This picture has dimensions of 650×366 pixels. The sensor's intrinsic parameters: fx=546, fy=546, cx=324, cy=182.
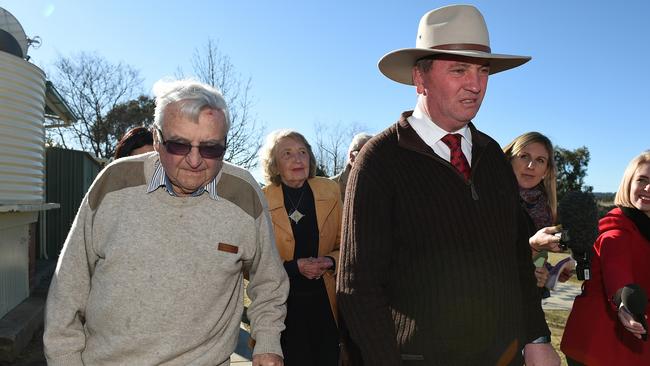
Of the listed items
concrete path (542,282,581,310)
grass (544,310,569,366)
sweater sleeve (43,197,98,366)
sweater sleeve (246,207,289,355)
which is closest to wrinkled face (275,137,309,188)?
sweater sleeve (246,207,289,355)

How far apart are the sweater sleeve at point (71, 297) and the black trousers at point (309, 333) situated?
193cm

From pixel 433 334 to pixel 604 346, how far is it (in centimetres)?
179

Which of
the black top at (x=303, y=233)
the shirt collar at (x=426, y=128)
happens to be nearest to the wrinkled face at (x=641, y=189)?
the shirt collar at (x=426, y=128)

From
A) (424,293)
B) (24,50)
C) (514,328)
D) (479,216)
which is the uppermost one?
(24,50)

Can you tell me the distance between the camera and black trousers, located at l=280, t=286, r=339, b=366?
3912mm

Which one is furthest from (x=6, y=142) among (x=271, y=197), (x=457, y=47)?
(x=457, y=47)

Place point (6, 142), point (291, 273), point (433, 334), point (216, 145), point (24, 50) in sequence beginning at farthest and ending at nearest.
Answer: point (24, 50)
point (6, 142)
point (291, 273)
point (216, 145)
point (433, 334)

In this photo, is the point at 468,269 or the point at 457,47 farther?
the point at 457,47

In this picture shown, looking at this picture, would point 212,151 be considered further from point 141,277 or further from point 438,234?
point 438,234

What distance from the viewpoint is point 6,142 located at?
24.4 feet

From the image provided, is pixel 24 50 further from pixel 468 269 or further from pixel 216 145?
pixel 468 269

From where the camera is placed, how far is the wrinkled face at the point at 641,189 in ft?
11.3

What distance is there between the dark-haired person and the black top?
3.46 feet

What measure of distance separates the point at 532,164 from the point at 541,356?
5.84ft
